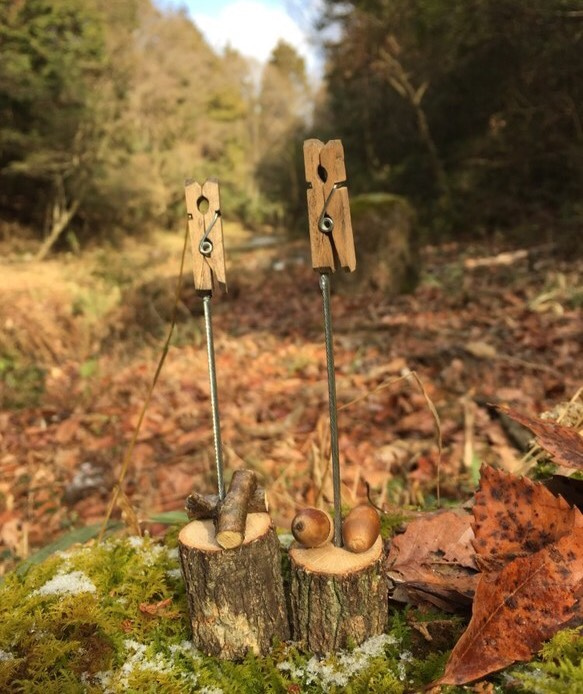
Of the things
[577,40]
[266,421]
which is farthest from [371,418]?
[577,40]

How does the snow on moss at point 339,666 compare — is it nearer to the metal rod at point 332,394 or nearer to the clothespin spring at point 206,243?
the metal rod at point 332,394

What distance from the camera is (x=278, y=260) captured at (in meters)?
11.7

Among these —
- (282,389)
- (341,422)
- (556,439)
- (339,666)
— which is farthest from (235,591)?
(282,389)

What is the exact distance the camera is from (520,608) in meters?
0.97

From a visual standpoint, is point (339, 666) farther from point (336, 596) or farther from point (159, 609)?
point (159, 609)

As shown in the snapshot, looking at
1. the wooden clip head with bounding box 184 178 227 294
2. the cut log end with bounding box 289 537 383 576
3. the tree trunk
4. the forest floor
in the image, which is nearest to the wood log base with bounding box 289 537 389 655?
the cut log end with bounding box 289 537 383 576

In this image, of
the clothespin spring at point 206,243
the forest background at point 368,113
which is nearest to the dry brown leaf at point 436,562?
the clothespin spring at point 206,243

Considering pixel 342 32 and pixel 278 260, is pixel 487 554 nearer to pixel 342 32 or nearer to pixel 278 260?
pixel 278 260

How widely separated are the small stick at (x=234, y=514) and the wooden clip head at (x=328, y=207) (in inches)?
17.8

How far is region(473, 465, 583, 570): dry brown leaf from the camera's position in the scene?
105 cm

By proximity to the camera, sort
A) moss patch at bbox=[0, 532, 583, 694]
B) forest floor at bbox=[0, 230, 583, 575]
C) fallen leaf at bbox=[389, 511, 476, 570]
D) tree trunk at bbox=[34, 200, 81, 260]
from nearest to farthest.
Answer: moss patch at bbox=[0, 532, 583, 694]
fallen leaf at bbox=[389, 511, 476, 570]
forest floor at bbox=[0, 230, 583, 575]
tree trunk at bbox=[34, 200, 81, 260]

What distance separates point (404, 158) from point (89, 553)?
1316 centimetres

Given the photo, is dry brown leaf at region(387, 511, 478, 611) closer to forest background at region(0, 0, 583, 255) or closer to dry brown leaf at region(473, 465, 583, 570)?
dry brown leaf at region(473, 465, 583, 570)

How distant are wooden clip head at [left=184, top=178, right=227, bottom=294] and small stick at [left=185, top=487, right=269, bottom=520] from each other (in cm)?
43
